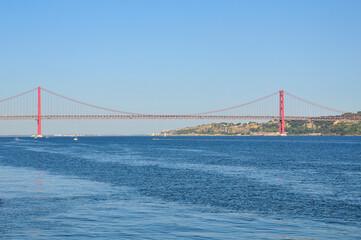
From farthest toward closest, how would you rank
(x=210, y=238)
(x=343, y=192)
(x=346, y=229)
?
(x=343, y=192) < (x=346, y=229) < (x=210, y=238)

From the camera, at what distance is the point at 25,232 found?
1742 cm

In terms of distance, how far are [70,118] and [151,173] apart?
11422cm

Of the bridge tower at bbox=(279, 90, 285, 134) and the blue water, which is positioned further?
the bridge tower at bbox=(279, 90, 285, 134)

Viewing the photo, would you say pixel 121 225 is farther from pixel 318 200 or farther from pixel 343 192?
pixel 343 192

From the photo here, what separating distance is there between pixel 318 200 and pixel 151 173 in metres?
19.3

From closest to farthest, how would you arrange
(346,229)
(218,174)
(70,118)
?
(346,229) < (218,174) < (70,118)

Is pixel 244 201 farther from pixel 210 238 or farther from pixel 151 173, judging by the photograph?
pixel 151 173

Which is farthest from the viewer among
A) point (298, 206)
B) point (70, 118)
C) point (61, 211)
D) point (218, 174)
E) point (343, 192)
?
point (70, 118)

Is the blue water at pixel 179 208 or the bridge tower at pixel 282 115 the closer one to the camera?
the blue water at pixel 179 208

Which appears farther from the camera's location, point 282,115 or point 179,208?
point 282,115

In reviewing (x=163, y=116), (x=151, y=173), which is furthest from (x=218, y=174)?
(x=163, y=116)

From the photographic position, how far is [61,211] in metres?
21.5

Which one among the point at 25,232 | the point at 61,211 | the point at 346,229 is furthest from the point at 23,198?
the point at 346,229

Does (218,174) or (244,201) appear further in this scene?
(218,174)
